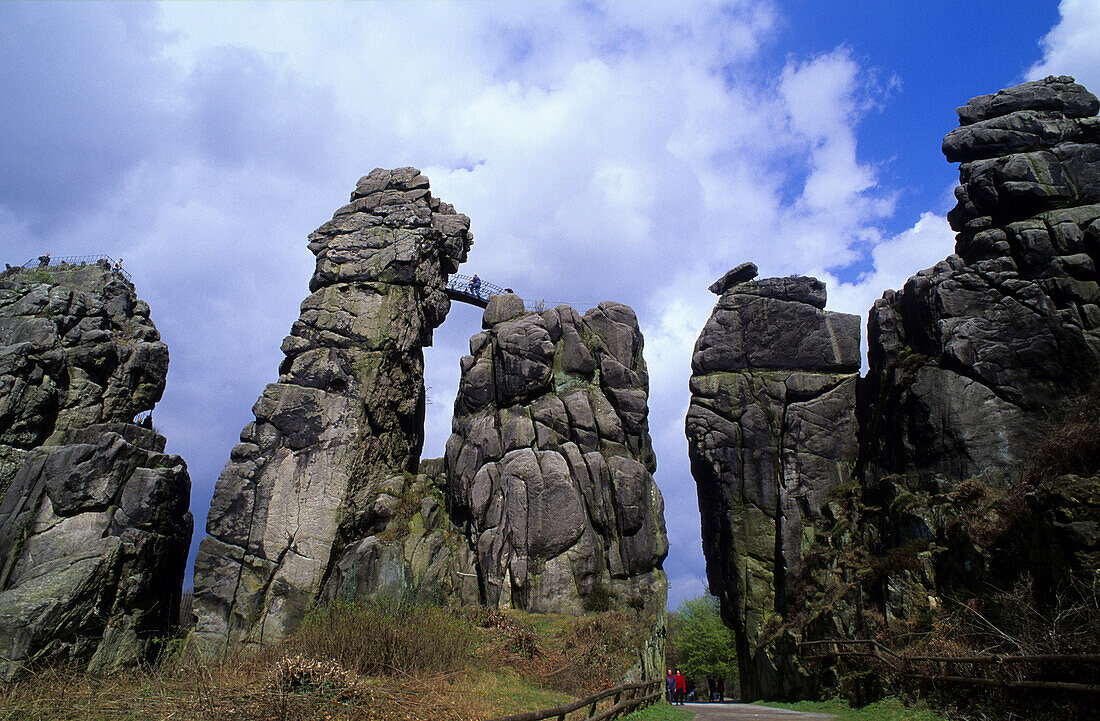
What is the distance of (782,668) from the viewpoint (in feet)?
94.4

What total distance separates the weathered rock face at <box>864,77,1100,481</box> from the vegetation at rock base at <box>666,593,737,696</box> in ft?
93.5

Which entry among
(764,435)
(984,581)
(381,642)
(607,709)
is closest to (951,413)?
(764,435)

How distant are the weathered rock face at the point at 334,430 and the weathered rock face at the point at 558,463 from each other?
12.1 ft

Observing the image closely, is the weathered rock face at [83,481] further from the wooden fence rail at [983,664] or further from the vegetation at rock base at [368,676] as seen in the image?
the wooden fence rail at [983,664]

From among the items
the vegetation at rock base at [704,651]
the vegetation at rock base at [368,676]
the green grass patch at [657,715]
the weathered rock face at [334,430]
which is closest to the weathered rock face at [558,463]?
the weathered rock face at [334,430]

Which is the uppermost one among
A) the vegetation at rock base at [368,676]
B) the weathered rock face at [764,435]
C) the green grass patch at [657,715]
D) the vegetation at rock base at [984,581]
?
the weathered rock face at [764,435]

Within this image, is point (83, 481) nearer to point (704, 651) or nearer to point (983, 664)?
point (983, 664)

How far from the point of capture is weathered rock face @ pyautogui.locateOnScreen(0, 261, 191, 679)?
82.7ft

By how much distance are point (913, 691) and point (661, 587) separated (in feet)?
44.5

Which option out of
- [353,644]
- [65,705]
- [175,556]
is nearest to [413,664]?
[353,644]

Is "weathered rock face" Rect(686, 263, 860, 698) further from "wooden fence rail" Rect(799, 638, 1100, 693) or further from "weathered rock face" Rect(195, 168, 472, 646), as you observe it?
"weathered rock face" Rect(195, 168, 472, 646)

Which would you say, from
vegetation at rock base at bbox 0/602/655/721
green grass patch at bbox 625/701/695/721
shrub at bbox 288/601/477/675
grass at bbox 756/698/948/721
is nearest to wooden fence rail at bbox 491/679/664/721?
green grass patch at bbox 625/701/695/721

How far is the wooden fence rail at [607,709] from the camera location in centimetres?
1098

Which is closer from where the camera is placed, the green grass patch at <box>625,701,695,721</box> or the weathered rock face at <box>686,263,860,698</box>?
the green grass patch at <box>625,701,695,721</box>
